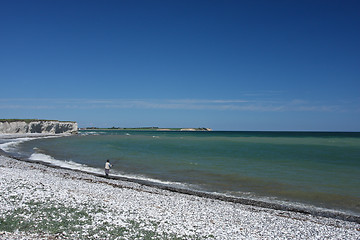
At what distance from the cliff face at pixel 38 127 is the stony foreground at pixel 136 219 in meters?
99.9

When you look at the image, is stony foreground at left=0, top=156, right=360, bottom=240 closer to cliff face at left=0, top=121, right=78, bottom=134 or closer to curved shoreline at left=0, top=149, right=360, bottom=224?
curved shoreline at left=0, top=149, right=360, bottom=224

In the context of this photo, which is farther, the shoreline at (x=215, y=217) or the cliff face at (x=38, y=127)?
the cliff face at (x=38, y=127)

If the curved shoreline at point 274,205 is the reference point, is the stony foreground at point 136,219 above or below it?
above

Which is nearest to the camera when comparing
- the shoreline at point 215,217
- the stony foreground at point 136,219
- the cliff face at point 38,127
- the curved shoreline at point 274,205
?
the stony foreground at point 136,219

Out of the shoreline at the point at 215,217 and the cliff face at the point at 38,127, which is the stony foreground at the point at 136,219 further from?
the cliff face at the point at 38,127

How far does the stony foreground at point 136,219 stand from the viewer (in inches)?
364

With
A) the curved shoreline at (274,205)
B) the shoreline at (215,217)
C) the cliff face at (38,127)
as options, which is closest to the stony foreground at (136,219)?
the shoreline at (215,217)

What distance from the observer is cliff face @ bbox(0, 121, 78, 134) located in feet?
322

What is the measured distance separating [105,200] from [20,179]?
6988mm

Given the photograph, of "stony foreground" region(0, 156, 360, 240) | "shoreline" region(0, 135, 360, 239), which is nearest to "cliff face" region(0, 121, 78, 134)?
"shoreline" region(0, 135, 360, 239)

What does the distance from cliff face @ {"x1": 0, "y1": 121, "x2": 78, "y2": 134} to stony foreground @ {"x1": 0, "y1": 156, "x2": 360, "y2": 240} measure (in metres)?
99.9

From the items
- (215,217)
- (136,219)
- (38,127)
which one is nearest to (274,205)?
(215,217)

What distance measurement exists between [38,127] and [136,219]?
119 meters

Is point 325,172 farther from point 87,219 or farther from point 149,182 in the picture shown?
point 87,219
